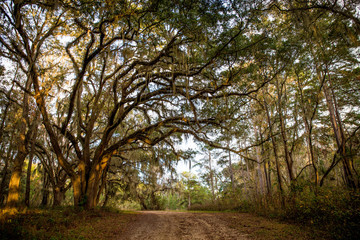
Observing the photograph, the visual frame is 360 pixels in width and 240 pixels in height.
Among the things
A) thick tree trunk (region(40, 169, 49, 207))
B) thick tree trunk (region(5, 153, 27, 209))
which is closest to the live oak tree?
thick tree trunk (region(5, 153, 27, 209))

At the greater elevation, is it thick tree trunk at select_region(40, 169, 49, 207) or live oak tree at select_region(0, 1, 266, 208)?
live oak tree at select_region(0, 1, 266, 208)

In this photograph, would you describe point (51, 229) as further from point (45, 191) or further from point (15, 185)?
point (45, 191)

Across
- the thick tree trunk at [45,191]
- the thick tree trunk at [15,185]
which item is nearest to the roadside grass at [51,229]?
the thick tree trunk at [15,185]

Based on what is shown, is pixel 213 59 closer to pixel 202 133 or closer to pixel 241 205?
pixel 202 133

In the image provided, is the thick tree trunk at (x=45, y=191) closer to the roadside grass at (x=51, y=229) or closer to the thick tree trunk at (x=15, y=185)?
the thick tree trunk at (x=15, y=185)

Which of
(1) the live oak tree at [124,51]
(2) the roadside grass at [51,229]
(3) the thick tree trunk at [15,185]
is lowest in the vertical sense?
(2) the roadside grass at [51,229]

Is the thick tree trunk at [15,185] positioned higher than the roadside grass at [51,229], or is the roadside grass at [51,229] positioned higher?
the thick tree trunk at [15,185]

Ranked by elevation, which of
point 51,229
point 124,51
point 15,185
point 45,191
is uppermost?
point 124,51

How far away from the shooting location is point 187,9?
19.3 feet

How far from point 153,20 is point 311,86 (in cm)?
987

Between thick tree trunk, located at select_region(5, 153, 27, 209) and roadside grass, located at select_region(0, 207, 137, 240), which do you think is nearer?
roadside grass, located at select_region(0, 207, 137, 240)

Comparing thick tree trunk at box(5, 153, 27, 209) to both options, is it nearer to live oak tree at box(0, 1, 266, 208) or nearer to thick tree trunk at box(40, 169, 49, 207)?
live oak tree at box(0, 1, 266, 208)

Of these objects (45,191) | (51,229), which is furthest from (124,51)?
(45,191)

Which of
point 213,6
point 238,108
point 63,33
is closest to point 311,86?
point 238,108
